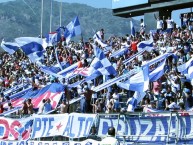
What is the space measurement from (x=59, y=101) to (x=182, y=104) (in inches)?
257

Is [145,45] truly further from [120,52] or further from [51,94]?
[51,94]

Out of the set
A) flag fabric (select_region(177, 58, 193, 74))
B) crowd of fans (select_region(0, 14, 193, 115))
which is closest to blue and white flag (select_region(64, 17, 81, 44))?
crowd of fans (select_region(0, 14, 193, 115))

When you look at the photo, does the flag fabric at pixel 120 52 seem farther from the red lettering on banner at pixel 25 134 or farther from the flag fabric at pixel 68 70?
the red lettering on banner at pixel 25 134

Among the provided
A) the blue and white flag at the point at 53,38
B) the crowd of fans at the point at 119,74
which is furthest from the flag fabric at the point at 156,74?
the blue and white flag at the point at 53,38

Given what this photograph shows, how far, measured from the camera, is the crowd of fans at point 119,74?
2395cm

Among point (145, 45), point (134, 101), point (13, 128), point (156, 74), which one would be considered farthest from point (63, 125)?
point (145, 45)

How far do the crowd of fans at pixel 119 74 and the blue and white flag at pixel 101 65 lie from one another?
686 mm

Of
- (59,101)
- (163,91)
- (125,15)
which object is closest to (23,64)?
(125,15)

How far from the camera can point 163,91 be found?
2422 centimetres

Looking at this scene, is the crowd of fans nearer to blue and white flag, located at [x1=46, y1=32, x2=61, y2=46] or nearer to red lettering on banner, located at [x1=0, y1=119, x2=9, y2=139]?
blue and white flag, located at [x1=46, y1=32, x2=61, y2=46]

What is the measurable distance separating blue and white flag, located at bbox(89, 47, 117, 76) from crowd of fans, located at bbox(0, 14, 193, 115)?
0.69 meters

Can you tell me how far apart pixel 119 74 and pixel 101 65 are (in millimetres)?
1180

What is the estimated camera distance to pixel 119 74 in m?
27.6

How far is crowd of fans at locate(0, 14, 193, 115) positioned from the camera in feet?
78.6
